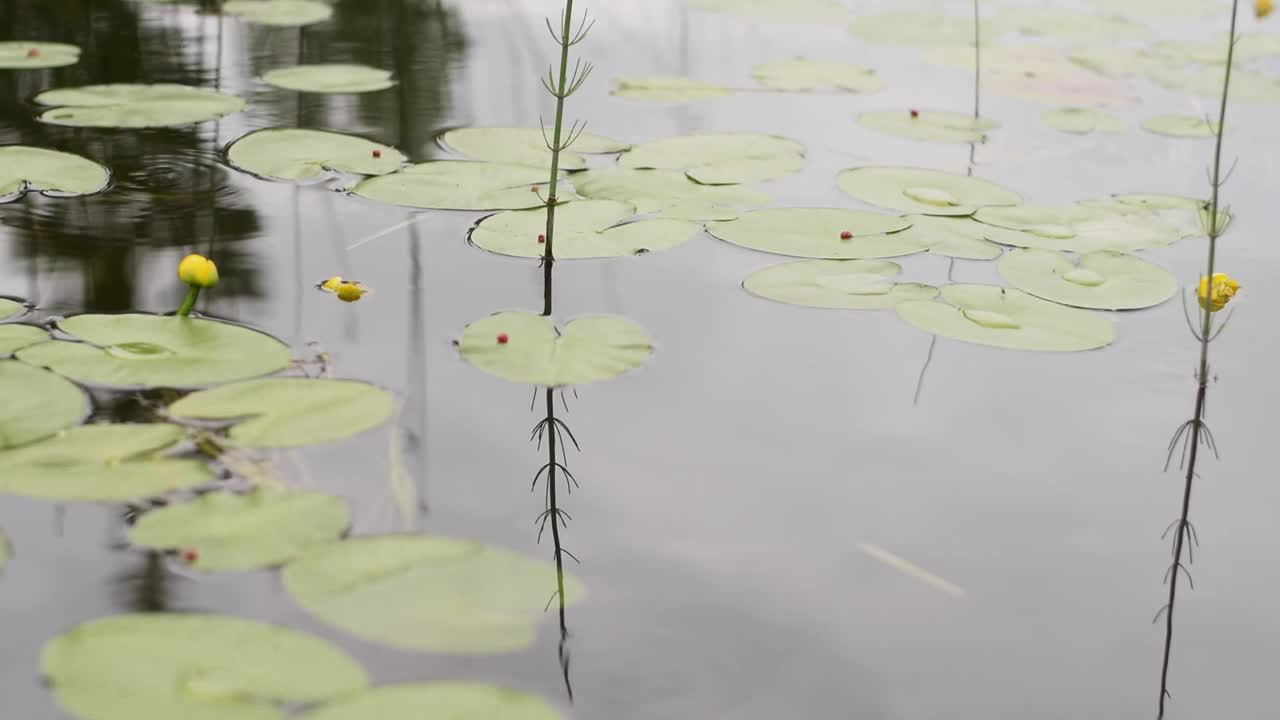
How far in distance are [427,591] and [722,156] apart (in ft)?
4.21

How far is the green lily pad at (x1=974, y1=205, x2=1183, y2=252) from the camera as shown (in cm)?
180

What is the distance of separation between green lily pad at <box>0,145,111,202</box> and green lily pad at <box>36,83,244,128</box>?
208 mm

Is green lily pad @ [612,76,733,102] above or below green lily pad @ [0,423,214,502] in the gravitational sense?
above

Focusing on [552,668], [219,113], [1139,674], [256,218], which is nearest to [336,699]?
[552,668]

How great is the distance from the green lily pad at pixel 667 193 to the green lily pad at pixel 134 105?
711 mm

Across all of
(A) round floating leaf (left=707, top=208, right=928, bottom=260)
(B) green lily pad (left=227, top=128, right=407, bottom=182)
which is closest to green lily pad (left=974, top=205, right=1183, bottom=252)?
(A) round floating leaf (left=707, top=208, right=928, bottom=260)

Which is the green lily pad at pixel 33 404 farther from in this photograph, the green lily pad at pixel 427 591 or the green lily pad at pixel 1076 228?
the green lily pad at pixel 1076 228

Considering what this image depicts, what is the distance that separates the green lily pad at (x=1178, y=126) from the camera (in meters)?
2.39

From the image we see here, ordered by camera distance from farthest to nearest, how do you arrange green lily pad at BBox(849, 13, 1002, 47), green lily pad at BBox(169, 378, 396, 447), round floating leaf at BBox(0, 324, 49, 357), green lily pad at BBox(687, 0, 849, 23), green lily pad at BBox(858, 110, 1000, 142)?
green lily pad at BBox(687, 0, 849, 23) < green lily pad at BBox(849, 13, 1002, 47) < green lily pad at BBox(858, 110, 1000, 142) < round floating leaf at BBox(0, 324, 49, 357) < green lily pad at BBox(169, 378, 396, 447)

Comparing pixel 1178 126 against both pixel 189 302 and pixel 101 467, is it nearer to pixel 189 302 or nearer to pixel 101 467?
pixel 189 302

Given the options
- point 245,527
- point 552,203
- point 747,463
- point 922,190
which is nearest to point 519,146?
point 552,203

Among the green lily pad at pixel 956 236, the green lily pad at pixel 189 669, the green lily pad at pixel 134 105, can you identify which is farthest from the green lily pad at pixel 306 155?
the green lily pad at pixel 189 669

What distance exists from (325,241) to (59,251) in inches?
13.1

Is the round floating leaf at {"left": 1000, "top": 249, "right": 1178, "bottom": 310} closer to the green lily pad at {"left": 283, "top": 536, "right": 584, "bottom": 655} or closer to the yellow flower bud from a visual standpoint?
the green lily pad at {"left": 283, "top": 536, "right": 584, "bottom": 655}
